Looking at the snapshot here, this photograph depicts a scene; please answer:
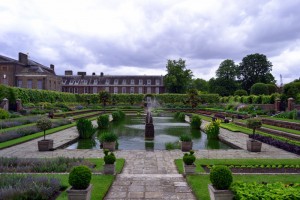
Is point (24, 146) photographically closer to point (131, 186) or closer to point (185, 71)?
point (131, 186)

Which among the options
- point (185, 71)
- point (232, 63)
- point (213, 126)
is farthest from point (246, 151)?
point (232, 63)

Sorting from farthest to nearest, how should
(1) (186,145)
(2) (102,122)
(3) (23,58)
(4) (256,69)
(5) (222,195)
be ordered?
(4) (256,69), (3) (23,58), (2) (102,122), (1) (186,145), (5) (222,195)

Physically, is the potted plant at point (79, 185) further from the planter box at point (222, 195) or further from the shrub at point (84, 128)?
the shrub at point (84, 128)

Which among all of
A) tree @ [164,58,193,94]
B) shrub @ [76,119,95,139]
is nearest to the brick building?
tree @ [164,58,193,94]

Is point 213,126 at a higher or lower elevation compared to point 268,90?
lower

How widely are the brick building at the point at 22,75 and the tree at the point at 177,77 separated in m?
27.2

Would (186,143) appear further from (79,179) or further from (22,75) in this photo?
(22,75)

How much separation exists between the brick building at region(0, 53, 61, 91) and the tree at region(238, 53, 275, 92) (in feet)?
148

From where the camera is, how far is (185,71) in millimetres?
68000

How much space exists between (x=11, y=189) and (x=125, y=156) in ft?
18.8

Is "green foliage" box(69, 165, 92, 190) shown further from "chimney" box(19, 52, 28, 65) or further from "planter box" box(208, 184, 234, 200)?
"chimney" box(19, 52, 28, 65)

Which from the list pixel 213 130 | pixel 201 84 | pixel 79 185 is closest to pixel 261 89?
pixel 213 130

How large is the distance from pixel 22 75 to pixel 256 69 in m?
51.3

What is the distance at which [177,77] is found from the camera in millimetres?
67188
